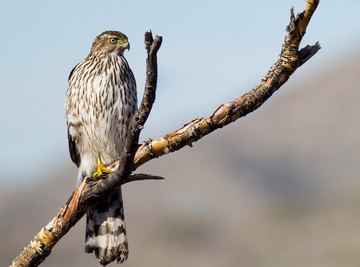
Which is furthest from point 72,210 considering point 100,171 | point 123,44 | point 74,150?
point 123,44

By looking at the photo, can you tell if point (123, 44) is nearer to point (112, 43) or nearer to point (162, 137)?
point (112, 43)

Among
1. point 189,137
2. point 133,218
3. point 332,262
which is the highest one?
point 133,218

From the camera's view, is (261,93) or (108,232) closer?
(261,93)

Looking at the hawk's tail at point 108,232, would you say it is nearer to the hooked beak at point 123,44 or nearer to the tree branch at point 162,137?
the tree branch at point 162,137

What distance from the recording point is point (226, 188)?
79.4 metres

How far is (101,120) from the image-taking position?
10.9 metres

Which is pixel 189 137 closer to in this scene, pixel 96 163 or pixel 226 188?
pixel 96 163

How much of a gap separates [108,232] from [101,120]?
1108mm

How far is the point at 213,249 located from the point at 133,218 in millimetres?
6184

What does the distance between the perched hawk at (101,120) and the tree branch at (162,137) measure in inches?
63.1

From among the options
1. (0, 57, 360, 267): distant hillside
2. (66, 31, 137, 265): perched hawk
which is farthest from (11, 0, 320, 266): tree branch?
(0, 57, 360, 267): distant hillside

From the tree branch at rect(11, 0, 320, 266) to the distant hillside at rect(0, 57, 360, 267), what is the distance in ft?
128

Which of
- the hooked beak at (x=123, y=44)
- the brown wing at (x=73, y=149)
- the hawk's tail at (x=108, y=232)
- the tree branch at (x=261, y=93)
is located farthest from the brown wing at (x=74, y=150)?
the tree branch at (x=261, y=93)

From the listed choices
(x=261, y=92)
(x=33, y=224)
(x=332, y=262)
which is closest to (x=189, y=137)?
(x=261, y=92)
